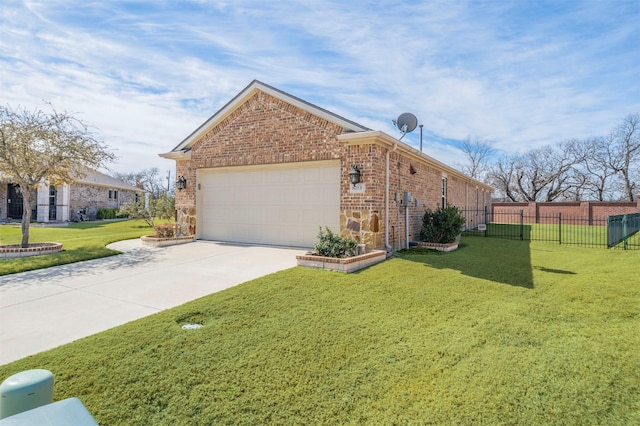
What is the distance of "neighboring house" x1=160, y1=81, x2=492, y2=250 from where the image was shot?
8.74 meters

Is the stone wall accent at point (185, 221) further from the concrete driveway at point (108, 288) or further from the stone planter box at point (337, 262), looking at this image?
the stone planter box at point (337, 262)

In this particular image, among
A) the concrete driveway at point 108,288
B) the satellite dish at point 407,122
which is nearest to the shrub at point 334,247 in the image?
the concrete driveway at point 108,288

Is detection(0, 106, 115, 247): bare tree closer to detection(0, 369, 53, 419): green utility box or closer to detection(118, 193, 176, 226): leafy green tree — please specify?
detection(118, 193, 176, 226): leafy green tree

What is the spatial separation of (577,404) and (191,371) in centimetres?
322

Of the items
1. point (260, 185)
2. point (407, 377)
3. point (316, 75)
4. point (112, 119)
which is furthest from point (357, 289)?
point (112, 119)

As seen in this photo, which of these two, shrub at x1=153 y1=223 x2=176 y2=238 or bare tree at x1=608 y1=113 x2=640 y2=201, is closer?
shrub at x1=153 y1=223 x2=176 y2=238

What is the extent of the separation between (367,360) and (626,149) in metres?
44.2

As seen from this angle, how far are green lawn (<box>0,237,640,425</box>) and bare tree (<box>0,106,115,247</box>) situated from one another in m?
7.77

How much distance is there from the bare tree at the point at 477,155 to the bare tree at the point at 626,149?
11385mm

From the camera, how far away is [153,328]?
3.99 meters

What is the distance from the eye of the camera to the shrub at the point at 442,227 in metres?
10.7

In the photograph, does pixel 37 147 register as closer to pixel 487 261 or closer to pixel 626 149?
pixel 487 261

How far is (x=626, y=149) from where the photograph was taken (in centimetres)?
3406

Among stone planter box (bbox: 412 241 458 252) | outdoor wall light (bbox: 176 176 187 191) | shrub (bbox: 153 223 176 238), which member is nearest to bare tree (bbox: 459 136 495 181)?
stone planter box (bbox: 412 241 458 252)
